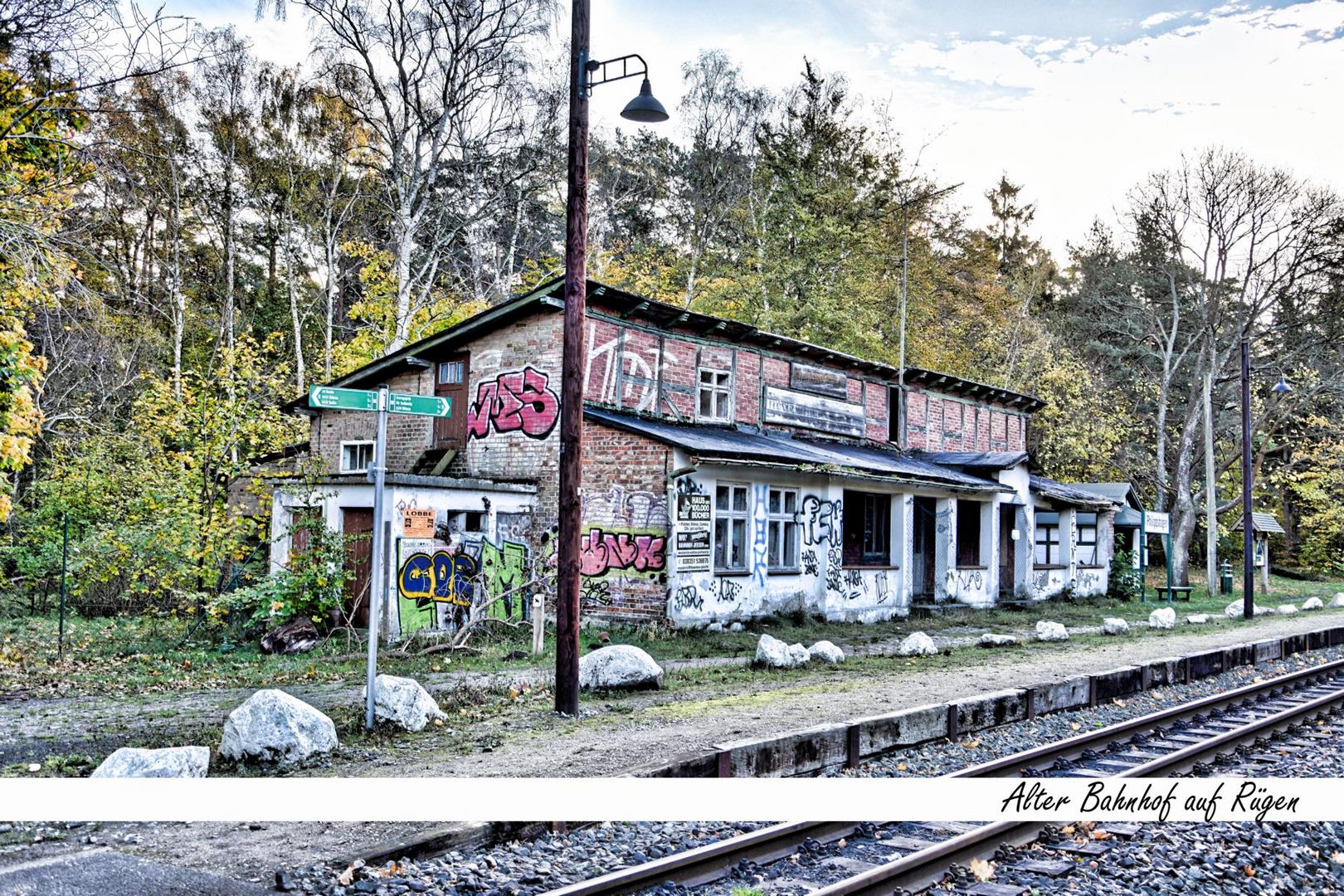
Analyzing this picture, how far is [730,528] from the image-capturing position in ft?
62.6

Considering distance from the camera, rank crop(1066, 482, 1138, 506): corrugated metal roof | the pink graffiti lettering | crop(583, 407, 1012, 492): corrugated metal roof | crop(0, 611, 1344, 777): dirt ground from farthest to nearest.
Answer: crop(1066, 482, 1138, 506): corrugated metal roof, crop(583, 407, 1012, 492): corrugated metal roof, the pink graffiti lettering, crop(0, 611, 1344, 777): dirt ground

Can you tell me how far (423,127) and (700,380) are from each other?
10.00 m

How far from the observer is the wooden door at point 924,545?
26.7 meters

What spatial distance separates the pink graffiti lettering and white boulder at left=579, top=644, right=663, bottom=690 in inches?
217

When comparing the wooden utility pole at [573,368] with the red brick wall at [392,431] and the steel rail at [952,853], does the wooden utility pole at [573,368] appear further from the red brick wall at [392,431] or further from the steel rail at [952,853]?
the red brick wall at [392,431]

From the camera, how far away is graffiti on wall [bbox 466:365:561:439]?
65.1 feet

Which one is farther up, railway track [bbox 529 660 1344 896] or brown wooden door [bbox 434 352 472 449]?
brown wooden door [bbox 434 352 472 449]

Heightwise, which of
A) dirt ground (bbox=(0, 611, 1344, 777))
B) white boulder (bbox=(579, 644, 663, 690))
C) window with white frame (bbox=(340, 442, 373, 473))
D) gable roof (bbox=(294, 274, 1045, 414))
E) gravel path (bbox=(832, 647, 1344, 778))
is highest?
gable roof (bbox=(294, 274, 1045, 414))

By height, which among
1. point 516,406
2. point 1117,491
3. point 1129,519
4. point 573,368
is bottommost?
point 1129,519

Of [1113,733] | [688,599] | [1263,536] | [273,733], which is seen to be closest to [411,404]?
[273,733]

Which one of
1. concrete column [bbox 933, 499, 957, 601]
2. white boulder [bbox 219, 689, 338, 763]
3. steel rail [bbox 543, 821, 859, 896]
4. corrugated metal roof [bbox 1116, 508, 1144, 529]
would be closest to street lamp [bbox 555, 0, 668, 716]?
white boulder [bbox 219, 689, 338, 763]

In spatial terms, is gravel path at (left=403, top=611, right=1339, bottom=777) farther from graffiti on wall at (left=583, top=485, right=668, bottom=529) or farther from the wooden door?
the wooden door

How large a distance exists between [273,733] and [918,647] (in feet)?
36.0

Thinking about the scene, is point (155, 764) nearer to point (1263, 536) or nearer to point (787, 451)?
point (787, 451)
